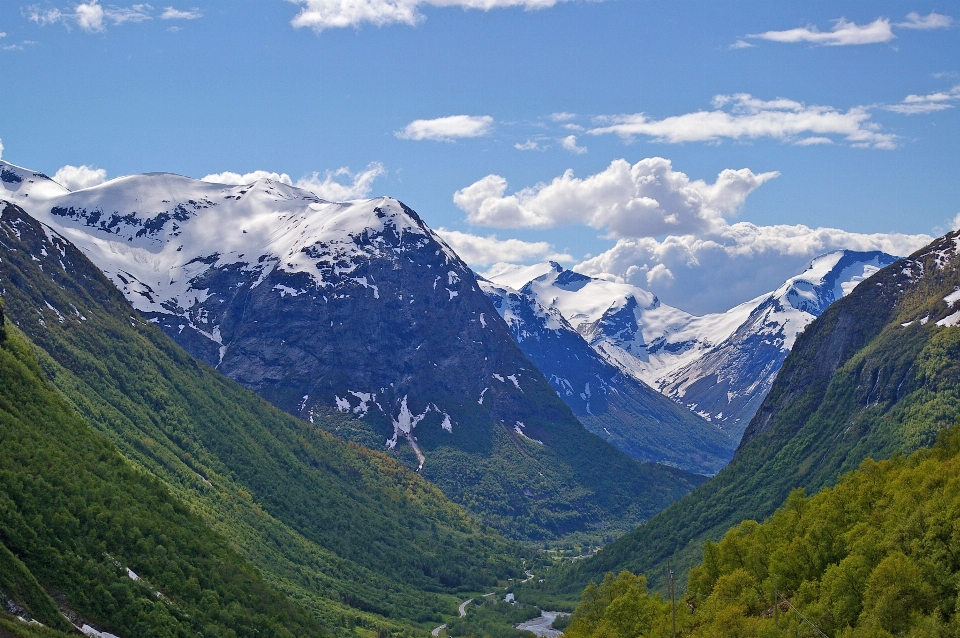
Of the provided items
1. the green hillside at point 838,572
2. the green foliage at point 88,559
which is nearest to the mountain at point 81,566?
the green foliage at point 88,559

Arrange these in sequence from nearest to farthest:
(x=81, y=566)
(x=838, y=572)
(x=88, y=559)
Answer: (x=838, y=572)
(x=81, y=566)
(x=88, y=559)

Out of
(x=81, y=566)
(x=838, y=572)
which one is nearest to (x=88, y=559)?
(x=81, y=566)

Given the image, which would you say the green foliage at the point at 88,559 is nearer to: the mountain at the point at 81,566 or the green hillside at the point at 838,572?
the mountain at the point at 81,566

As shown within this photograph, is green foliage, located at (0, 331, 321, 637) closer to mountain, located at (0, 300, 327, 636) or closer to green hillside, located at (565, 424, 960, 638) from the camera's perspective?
mountain, located at (0, 300, 327, 636)

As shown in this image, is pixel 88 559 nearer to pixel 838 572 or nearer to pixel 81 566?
pixel 81 566

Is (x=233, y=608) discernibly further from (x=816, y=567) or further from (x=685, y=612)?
(x=816, y=567)

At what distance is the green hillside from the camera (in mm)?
101938

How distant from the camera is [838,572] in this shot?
113 m

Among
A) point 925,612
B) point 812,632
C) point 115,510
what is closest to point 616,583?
point 812,632

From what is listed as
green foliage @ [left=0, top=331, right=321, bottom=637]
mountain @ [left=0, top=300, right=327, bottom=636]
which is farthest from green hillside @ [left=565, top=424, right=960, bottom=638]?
mountain @ [left=0, top=300, right=327, bottom=636]

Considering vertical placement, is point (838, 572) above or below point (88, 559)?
above

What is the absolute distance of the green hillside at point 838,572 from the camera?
334 feet

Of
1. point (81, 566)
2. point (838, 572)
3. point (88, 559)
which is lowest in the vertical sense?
point (81, 566)

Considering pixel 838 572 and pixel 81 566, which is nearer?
pixel 838 572
